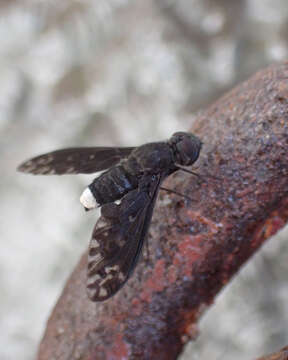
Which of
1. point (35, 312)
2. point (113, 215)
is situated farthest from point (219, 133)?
point (35, 312)

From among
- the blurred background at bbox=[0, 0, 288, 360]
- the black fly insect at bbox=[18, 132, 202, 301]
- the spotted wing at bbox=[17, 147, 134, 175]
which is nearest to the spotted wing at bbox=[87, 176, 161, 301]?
the black fly insect at bbox=[18, 132, 202, 301]

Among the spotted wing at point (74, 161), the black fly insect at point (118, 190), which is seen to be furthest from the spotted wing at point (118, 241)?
the spotted wing at point (74, 161)

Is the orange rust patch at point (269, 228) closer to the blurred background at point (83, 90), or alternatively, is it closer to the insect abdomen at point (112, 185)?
the insect abdomen at point (112, 185)

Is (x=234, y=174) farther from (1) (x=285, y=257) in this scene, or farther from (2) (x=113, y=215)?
(1) (x=285, y=257)

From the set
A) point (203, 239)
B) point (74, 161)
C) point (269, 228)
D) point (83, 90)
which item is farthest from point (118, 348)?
point (83, 90)

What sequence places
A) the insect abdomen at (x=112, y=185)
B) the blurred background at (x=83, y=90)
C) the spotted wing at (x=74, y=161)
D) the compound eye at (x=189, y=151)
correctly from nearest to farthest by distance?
1. the compound eye at (x=189, y=151)
2. the insect abdomen at (x=112, y=185)
3. the spotted wing at (x=74, y=161)
4. the blurred background at (x=83, y=90)

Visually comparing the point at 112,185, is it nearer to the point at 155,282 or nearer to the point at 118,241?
the point at 118,241

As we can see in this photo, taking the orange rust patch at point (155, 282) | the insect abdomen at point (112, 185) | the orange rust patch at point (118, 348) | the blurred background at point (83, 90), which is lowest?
the orange rust patch at point (118, 348)

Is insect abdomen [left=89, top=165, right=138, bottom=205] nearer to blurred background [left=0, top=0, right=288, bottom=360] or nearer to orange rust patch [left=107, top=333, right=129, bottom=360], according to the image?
orange rust patch [left=107, top=333, right=129, bottom=360]
